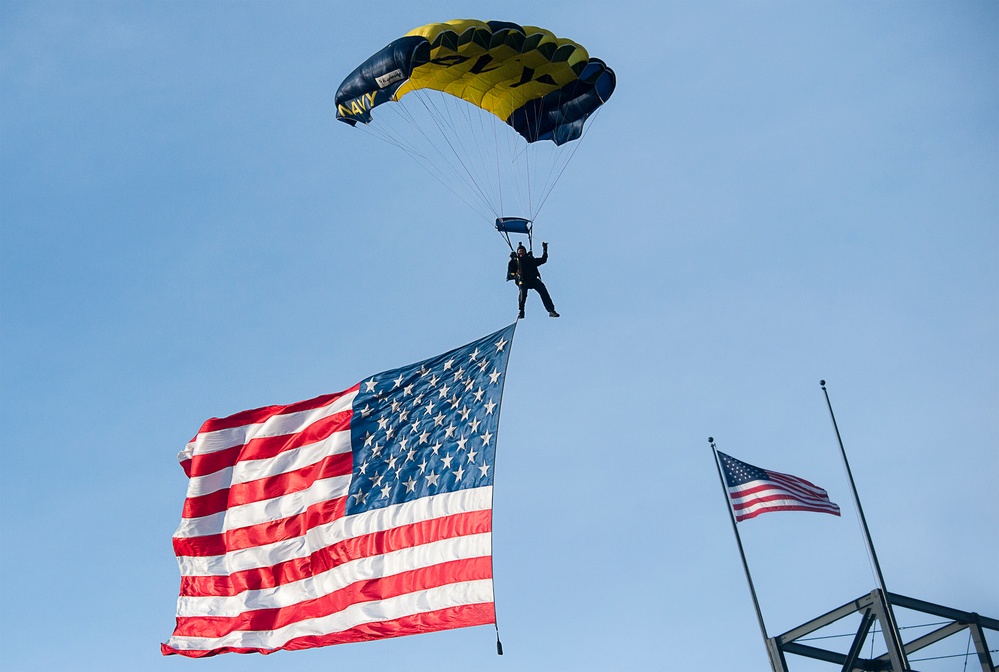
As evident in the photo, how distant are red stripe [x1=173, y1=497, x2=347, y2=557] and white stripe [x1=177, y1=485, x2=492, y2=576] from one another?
3.2 inches

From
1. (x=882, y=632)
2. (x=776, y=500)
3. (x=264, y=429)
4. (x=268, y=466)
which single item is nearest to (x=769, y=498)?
(x=776, y=500)

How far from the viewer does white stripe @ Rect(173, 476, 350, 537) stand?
1981 cm

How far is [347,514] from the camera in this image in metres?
19.5

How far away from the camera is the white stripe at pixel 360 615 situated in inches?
693

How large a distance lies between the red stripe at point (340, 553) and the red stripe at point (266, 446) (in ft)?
4.45

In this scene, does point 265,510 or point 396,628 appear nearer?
point 396,628

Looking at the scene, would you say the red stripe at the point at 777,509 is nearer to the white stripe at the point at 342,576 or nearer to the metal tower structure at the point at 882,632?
the metal tower structure at the point at 882,632

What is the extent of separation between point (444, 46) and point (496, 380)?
19.5ft

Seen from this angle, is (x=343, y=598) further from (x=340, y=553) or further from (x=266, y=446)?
(x=266, y=446)

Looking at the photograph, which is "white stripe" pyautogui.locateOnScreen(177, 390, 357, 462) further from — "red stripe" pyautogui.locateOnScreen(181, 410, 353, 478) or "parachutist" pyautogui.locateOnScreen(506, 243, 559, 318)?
"parachutist" pyautogui.locateOnScreen(506, 243, 559, 318)

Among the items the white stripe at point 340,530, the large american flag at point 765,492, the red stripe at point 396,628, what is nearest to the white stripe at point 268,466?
the white stripe at point 340,530

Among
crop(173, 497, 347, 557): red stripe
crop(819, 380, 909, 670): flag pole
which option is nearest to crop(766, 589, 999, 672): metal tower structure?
crop(819, 380, 909, 670): flag pole

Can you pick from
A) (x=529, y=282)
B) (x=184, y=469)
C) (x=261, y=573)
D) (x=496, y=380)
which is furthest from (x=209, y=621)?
(x=529, y=282)

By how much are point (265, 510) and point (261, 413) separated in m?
1.77
